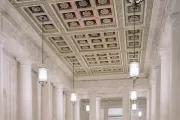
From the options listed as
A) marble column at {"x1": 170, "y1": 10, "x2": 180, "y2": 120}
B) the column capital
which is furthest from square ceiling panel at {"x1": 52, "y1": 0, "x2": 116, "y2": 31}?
marble column at {"x1": 170, "y1": 10, "x2": 180, "y2": 120}

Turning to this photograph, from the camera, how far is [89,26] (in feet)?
41.6

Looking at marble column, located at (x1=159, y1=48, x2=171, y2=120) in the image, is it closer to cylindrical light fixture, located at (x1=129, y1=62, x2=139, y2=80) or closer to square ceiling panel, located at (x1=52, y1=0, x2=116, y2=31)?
square ceiling panel, located at (x1=52, y1=0, x2=116, y2=31)

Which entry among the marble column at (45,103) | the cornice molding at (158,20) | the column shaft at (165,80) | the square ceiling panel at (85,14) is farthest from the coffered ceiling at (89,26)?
the marble column at (45,103)

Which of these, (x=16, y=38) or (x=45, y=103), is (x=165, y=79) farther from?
(x=45, y=103)

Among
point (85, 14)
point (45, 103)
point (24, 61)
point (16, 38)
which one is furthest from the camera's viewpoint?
point (45, 103)

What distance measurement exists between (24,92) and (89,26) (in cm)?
408

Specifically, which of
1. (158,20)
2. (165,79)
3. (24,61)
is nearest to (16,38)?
(24,61)

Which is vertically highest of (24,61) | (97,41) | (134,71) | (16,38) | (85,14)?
(85,14)

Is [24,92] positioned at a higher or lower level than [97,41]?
lower

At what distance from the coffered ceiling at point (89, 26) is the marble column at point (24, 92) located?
5.30ft

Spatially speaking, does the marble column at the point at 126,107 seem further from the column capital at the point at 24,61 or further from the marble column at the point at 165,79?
the column capital at the point at 24,61

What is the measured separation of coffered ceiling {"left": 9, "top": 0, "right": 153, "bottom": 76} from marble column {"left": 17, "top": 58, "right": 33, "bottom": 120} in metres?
1.62

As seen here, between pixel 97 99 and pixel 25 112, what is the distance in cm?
1375

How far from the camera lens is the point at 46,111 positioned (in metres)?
16.8
